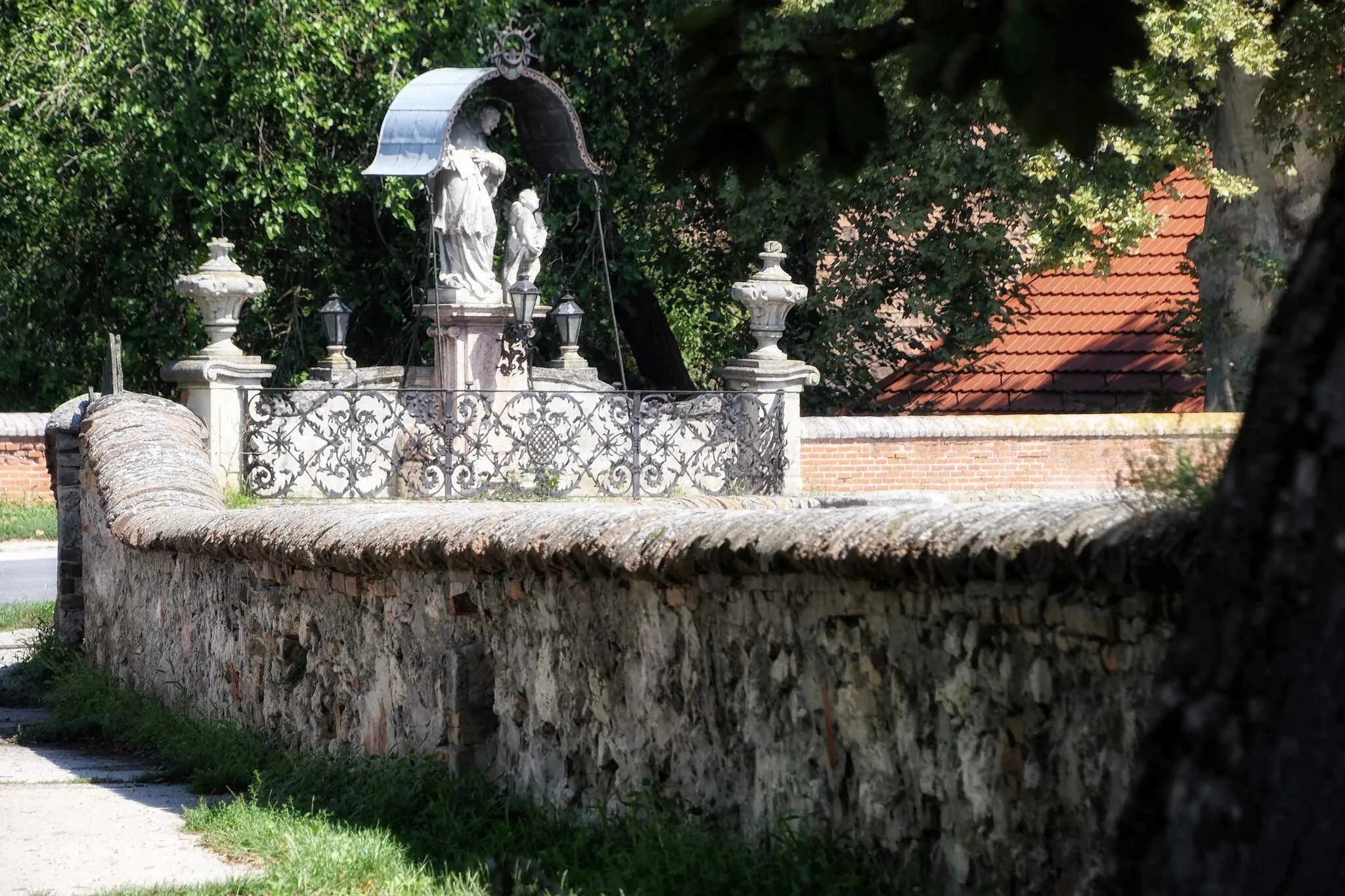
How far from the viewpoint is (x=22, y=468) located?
20.2 metres

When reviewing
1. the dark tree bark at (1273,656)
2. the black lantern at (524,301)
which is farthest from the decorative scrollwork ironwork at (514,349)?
the dark tree bark at (1273,656)

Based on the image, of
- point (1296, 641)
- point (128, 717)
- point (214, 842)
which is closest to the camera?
point (1296, 641)

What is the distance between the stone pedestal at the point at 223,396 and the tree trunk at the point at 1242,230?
10960 mm

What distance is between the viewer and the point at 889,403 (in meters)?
24.0

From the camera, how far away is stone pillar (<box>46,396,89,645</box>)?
11461mm

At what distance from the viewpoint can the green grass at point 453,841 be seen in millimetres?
4422

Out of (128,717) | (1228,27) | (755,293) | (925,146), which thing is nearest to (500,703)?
(128,717)

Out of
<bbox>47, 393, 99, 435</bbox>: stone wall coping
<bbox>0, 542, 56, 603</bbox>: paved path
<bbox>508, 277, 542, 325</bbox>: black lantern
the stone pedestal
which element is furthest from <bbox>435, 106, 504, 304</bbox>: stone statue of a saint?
<bbox>47, 393, 99, 435</bbox>: stone wall coping

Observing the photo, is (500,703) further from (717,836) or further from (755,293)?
(755,293)

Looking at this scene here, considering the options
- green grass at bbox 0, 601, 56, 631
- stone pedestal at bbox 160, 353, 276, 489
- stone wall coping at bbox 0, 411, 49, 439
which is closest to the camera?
green grass at bbox 0, 601, 56, 631

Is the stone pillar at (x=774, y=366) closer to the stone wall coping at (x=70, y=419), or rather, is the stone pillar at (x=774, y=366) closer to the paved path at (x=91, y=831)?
the stone wall coping at (x=70, y=419)

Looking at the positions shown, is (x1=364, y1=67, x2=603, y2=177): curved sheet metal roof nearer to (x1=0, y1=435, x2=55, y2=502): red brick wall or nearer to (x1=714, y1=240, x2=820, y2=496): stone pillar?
(x1=714, y1=240, x2=820, y2=496): stone pillar

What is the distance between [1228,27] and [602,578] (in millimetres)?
13262

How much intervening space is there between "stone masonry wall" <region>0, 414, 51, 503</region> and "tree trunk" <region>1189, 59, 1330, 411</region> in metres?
13.6
